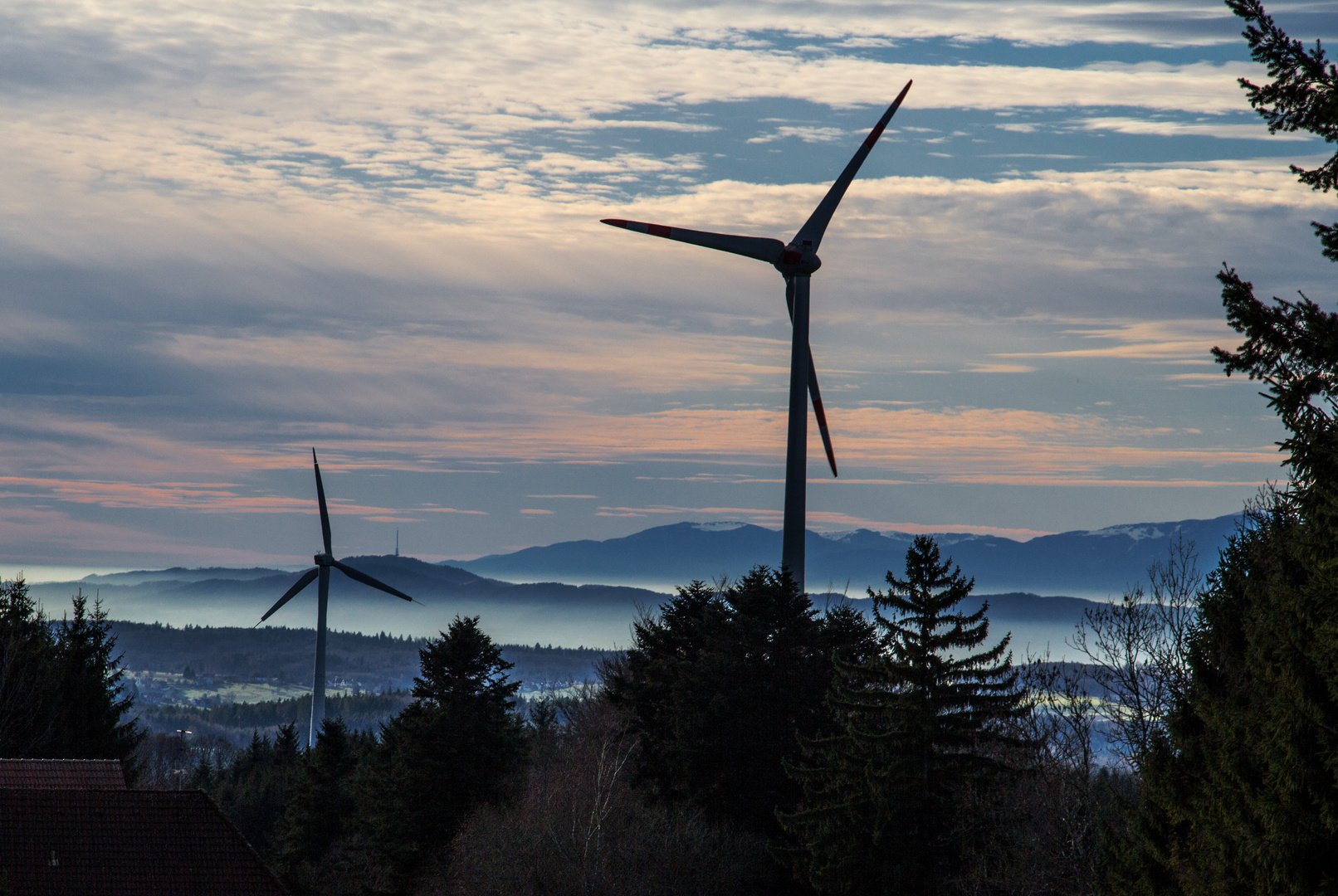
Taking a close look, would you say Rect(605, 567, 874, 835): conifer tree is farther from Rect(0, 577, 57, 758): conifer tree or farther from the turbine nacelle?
Rect(0, 577, 57, 758): conifer tree

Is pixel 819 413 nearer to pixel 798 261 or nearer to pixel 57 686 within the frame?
pixel 798 261

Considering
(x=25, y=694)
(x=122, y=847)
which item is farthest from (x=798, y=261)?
(x=25, y=694)

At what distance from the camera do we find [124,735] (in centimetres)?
8250

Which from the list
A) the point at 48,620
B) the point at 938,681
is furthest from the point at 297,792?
the point at 938,681

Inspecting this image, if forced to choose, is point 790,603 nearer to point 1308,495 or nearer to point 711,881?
point 711,881

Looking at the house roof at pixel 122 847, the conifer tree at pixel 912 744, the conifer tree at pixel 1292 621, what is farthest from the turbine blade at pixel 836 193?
the conifer tree at pixel 1292 621

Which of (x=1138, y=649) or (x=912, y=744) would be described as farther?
(x=1138, y=649)

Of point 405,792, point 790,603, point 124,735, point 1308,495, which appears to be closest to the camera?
point 1308,495

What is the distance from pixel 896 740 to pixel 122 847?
1123 inches

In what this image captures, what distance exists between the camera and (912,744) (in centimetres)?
4119

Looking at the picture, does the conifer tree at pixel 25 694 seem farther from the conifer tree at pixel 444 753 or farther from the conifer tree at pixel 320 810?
the conifer tree at pixel 444 753

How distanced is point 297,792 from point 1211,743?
257ft

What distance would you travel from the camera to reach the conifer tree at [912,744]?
40594 mm

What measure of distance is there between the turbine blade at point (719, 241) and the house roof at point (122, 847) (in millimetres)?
31029
